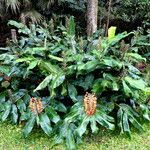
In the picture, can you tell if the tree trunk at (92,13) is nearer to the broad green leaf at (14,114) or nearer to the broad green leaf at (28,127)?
the broad green leaf at (14,114)

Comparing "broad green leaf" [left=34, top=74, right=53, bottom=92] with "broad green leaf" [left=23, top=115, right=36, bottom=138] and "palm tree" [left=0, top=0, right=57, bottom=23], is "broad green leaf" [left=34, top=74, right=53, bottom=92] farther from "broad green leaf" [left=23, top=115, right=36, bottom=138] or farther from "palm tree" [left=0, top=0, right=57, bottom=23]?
"palm tree" [left=0, top=0, right=57, bottom=23]

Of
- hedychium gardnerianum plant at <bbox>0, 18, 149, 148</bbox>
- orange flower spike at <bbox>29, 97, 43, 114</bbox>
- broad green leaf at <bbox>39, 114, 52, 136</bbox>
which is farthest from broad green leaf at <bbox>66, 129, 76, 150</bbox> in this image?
orange flower spike at <bbox>29, 97, 43, 114</bbox>

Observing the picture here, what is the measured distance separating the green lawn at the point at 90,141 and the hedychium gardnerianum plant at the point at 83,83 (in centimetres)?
13

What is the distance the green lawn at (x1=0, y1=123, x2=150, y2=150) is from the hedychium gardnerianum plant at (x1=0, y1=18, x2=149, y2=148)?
13 cm

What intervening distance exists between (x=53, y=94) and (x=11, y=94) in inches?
22.9

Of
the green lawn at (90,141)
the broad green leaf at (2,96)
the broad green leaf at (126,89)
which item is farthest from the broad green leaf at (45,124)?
the broad green leaf at (126,89)

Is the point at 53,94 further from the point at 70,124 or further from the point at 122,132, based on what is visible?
the point at 122,132

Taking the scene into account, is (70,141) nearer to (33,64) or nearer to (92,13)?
(33,64)

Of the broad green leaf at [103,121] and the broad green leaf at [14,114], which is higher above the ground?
the broad green leaf at [103,121]

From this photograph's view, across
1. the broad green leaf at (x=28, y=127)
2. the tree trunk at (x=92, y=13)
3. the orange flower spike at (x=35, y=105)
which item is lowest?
the broad green leaf at (x=28, y=127)

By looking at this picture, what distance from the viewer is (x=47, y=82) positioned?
4.42 meters

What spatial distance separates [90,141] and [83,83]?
2.34ft

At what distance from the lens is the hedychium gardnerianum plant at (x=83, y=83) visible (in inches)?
167

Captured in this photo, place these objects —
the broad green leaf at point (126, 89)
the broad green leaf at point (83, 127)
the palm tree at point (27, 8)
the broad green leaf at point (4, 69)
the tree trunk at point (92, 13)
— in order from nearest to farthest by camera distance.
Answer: the broad green leaf at point (83, 127) → the broad green leaf at point (126, 89) → the broad green leaf at point (4, 69) → the tree trunk at point (92, 13) → the palm tree at point (27, 8)
